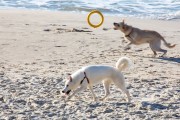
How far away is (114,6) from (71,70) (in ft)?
47.2

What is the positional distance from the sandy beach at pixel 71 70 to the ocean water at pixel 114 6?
4310mm

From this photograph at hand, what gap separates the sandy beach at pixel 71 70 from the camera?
21.2ft

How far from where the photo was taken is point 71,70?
31.5 feet

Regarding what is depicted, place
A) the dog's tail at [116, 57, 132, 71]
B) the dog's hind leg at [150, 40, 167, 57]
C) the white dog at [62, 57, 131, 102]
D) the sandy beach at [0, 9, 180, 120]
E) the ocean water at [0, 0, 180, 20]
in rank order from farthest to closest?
the ocean water at [0, 0, 180, 20], the dog's hind leg at [150, 40, 167, 57], the dog's tail at [116, 57, 132, 71], the white dog at [62, 57, 131, 102], the sandy beach at [0, 9, 180, 120]

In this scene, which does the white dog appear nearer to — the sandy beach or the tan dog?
the sandy beach

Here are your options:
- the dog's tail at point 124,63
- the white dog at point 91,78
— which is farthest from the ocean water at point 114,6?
the white dog at point 91,78

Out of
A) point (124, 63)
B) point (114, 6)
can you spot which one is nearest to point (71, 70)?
point (124, 63)

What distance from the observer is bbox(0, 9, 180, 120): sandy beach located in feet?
21.2

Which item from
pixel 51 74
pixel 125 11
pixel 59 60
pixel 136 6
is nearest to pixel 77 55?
pixel 59 60

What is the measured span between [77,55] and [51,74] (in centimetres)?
224

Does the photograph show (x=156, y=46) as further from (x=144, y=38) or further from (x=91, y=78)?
(x=91, y=78)

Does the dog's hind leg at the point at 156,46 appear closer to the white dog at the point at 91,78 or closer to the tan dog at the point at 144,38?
the tan dog at the point at 144,38

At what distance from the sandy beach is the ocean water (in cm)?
431

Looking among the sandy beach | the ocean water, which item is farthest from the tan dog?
the ocean water
